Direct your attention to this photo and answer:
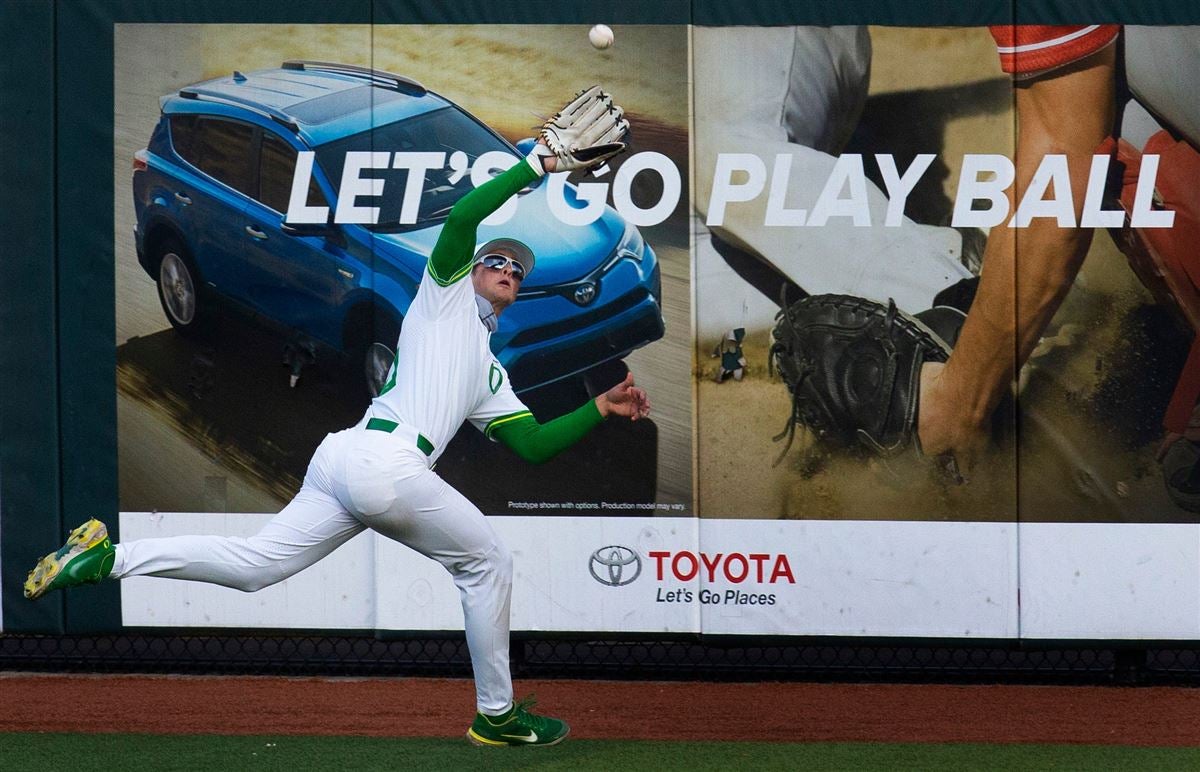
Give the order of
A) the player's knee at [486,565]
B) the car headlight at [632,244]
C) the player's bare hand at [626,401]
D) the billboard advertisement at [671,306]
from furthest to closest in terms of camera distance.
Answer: the car headlight at [632,244], the billboard advertisement at [671,306], the player's knee at [486,565], the player's bare hand at [626,401]

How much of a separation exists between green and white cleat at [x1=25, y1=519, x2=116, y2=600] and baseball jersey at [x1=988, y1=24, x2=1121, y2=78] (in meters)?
3.91

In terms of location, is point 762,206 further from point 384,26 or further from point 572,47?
point 384,26

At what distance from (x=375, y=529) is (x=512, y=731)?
82cm

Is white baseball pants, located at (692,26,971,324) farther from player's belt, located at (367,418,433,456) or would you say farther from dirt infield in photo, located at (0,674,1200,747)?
player's belt, located at (367,418,433,456)

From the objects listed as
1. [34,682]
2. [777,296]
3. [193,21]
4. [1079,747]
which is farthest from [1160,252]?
[34,682]

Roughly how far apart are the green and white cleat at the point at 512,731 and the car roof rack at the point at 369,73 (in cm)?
267

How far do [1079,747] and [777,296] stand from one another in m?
2.10

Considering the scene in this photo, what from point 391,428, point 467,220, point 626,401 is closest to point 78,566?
point 391,428

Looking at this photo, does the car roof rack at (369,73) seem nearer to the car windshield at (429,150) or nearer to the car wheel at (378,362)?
the car windshield at (429,150)

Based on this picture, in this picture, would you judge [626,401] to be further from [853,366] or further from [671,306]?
[853,366]

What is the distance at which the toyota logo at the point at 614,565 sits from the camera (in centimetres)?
584

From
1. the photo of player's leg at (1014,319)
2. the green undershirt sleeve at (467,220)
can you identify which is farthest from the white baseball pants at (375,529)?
the photo of player's leg at (1014,319)

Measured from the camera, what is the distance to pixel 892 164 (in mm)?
5703

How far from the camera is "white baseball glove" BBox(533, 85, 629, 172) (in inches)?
172
